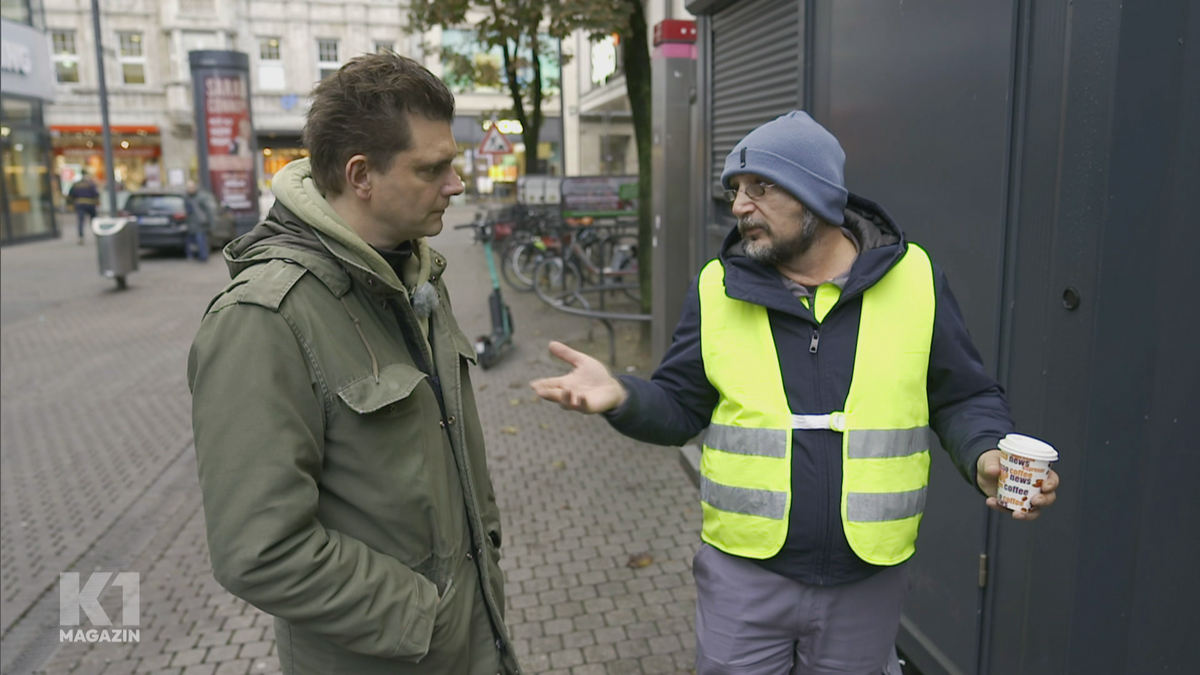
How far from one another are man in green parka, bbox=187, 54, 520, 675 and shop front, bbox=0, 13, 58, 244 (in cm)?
2400

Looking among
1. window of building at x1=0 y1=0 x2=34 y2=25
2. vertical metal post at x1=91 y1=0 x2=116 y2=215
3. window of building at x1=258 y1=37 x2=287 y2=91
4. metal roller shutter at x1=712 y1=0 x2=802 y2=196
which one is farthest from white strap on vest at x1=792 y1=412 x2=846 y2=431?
window of building at x1=258 y1=37 x2=287 y2=91

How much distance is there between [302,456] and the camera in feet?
5.38

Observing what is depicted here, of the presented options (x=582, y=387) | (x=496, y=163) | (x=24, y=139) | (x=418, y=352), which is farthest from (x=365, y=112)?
(x=496, y=163)

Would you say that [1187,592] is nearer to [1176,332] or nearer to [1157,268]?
[1176,332]

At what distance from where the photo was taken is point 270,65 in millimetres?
41781

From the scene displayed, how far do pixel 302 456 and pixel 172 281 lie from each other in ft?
51.3

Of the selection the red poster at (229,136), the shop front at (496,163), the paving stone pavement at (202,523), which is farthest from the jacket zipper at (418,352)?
the shop front at (496,163)

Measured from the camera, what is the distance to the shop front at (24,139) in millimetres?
21734

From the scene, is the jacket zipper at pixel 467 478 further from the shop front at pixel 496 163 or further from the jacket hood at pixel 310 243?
the shop front at pixel 496 163

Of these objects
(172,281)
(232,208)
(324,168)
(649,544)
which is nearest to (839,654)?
(324,168)

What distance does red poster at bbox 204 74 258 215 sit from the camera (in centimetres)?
2350

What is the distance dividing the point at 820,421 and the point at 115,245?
14058 millimetres

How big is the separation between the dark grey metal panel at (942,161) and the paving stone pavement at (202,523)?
43.5 inches

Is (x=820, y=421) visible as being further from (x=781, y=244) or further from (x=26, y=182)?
(x=26, y=182)
